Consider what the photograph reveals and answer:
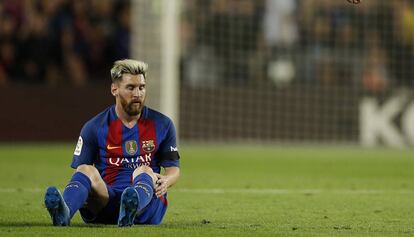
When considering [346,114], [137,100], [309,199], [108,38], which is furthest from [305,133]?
[137,100]

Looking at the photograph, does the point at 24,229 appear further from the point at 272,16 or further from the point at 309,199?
the point at 272,16

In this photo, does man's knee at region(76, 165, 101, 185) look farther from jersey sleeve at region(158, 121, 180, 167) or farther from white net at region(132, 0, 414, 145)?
white net at region(132, 0, 414, 145)

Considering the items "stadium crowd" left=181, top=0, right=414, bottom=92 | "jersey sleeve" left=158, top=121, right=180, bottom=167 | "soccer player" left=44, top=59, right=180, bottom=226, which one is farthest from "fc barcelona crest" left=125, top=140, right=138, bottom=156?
"stadium crowd" left=181, top=0, right=414, bottom=92

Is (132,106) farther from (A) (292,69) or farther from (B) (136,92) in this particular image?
(A) (292,69)

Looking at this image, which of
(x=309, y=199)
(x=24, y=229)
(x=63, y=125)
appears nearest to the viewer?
(x=24, y=229)

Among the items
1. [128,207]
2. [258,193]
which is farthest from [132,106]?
[258,193]

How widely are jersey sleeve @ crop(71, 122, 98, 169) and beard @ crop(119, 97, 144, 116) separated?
28cm

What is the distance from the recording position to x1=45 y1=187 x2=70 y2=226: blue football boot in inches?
274

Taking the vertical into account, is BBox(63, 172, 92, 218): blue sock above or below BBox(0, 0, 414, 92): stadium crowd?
below

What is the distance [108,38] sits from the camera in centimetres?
2022

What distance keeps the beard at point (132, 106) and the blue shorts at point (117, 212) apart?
0.59 meters

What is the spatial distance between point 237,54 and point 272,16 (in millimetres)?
1176

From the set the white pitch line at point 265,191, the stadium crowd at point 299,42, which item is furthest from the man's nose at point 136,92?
the stadium crowd at point 299,42

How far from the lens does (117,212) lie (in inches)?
306
